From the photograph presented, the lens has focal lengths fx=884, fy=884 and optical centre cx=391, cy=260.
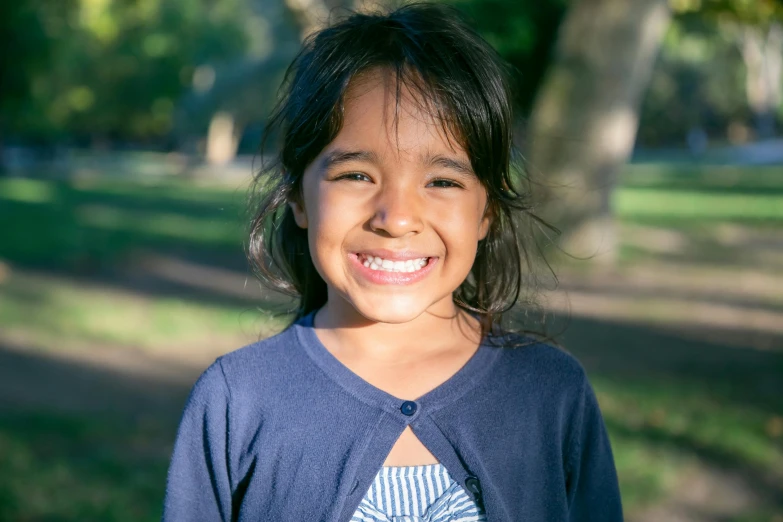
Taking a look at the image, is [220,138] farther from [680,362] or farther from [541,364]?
[541,364]

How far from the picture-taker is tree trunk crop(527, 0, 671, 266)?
10281 mm

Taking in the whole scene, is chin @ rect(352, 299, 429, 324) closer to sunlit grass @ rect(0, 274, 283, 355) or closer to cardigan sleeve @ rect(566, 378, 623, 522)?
cardigan sleeve @ rect(566, 378, 623, 522)

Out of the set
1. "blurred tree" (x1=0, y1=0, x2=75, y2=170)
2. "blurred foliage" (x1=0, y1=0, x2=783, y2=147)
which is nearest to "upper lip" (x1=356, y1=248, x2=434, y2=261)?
"blurred tree" (x1=0, y1=0, x2=75, y2=170)

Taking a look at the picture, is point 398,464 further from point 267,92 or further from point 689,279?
point 267,92

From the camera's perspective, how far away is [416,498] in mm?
1643

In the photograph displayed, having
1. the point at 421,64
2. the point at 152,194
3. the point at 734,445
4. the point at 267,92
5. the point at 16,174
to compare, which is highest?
the point at 267,92

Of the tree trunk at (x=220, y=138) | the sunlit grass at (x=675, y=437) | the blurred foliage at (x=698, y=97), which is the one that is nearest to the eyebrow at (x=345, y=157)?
the sunlit grass at (x=675, y=437)

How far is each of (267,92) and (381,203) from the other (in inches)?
1183

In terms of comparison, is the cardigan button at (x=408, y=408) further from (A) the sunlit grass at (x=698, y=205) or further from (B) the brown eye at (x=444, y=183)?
(A) the sunlit grass at (x=698, y=205)

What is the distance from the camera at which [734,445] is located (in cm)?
462

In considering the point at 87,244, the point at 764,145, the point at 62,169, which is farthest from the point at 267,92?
the point at 764,145

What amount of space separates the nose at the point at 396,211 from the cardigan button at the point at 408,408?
0.32 metres

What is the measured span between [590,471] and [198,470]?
0.77 metres

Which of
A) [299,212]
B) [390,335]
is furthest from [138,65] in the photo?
[390,335]
